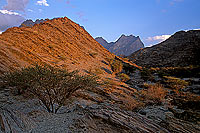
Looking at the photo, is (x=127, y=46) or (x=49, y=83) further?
(x=127, y=46)

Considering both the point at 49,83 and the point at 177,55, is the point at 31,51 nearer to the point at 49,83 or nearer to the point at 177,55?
the point at 49,83

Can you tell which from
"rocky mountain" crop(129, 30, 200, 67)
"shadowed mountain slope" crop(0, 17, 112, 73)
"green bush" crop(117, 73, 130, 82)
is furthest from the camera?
"rocky mountain" crop(129, 30, 200, 67)

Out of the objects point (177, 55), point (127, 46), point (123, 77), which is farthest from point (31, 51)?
point (127, 46)

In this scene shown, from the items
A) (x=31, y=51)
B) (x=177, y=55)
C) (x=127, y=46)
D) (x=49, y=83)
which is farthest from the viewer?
(x=127, y=46)

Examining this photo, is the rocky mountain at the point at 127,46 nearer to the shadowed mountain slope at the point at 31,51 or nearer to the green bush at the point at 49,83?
the shadowed mountain slope at the point at 31,51

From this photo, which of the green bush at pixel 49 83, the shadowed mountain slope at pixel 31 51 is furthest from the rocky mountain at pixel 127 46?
the green bush at pixel 49 83

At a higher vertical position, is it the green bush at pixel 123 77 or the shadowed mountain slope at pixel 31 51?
the shadowed mountain slope at pixel 31 51

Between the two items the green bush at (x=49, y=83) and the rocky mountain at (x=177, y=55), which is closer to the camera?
the green bush at (x=49, y=83)

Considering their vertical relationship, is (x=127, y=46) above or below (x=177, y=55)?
above

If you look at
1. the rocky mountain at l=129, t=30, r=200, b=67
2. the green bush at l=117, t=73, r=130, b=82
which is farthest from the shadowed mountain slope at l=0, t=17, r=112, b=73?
the rocky mountain at l=129, t=30, r=200, b=67

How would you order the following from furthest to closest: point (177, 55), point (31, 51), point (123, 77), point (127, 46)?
1. point (127, 46)
2. point (177, 55)
3. point (123, 77)
4. point (31, 51)

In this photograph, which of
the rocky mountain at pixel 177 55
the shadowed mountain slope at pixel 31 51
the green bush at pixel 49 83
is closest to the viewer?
the green bush at pixel 49 83

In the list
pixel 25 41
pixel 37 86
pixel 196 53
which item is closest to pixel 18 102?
pixel 37 86

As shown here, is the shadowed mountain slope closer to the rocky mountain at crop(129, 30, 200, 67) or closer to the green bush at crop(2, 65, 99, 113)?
the green bush at crop(2, 65, 99, 113)
